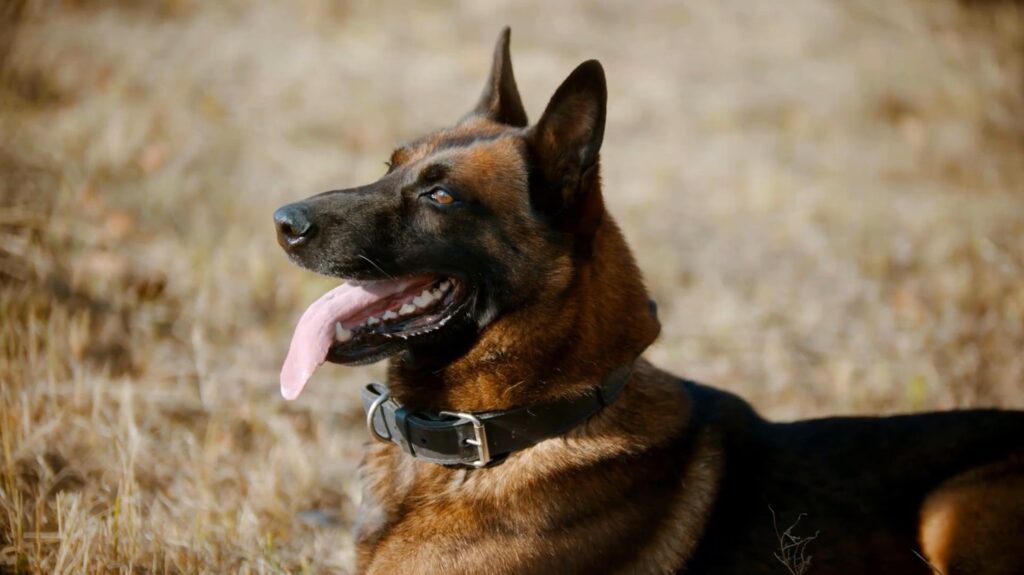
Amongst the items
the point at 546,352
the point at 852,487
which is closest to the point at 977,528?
the point at 852,487

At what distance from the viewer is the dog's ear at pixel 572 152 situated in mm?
2602

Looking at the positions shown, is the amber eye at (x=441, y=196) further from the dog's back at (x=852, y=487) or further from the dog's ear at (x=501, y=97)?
the dog's back at (x=852, y=487)

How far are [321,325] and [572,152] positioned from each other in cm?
97

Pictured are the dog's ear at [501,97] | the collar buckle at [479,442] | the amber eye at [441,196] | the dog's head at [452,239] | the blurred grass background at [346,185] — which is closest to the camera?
the collar buckle at [479,442]

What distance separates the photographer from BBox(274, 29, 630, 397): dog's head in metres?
2.57

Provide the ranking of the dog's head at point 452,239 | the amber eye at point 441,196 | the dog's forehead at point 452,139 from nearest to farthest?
the dog's head at point 452,239 → the amber eye at point 441,196 → the dog's forehead at point 452,139

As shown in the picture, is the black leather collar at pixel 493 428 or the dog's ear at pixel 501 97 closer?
the black leather collar at pixel 493 428

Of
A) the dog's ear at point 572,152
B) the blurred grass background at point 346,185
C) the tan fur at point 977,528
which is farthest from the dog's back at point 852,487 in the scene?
the blurred grass background at point 346,185

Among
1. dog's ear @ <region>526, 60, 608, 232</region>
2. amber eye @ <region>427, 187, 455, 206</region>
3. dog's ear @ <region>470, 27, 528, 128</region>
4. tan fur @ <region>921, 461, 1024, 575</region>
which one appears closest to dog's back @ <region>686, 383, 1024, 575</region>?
tan fur @ <region>921, 461, 1024, 575</region>

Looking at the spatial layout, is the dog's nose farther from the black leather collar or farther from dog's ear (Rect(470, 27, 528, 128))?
dog's ear (Rect(470, 27, 528, 128))

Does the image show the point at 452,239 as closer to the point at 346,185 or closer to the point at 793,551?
the point at 793,551

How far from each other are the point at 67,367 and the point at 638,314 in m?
2.97

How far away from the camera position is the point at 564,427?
2506mm

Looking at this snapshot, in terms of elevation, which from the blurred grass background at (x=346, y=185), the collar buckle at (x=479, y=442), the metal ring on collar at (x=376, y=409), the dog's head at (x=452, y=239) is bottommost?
the blurred grass background at (x=346, y=185)
